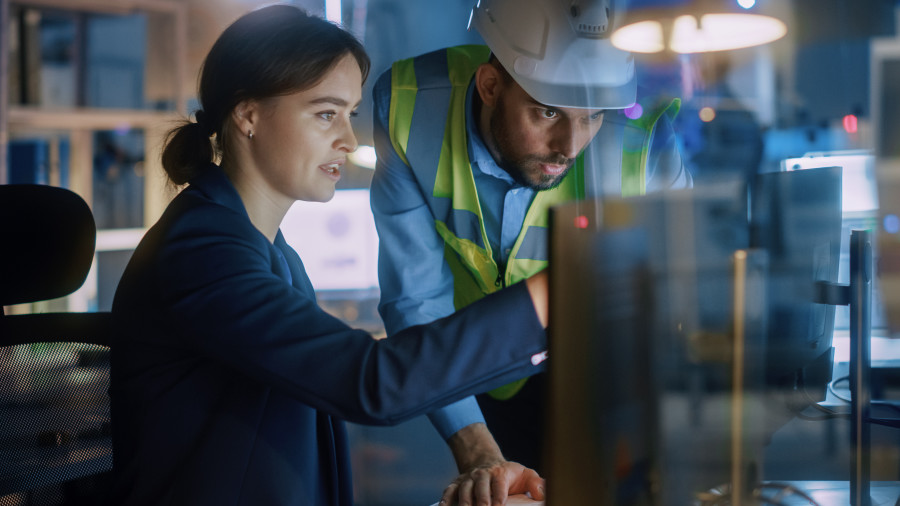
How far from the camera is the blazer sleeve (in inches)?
29.7

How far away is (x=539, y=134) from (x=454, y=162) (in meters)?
0.17

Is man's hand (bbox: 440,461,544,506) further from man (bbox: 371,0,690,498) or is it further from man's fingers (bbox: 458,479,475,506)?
man (bbox: 371,0,690,498)

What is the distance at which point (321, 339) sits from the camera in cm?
82

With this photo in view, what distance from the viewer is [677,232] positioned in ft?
1.78

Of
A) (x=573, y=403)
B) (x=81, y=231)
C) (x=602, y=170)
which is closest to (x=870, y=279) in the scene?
(x=573, y=403)

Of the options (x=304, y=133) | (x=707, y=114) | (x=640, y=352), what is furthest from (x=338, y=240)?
(x=640, y=352)

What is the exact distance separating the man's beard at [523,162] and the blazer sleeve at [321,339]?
621mm

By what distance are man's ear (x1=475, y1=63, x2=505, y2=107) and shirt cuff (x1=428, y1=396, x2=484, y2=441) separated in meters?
0.55

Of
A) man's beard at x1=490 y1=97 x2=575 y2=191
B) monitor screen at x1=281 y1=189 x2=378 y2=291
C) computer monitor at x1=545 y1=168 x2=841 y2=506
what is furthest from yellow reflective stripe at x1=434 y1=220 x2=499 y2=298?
monitor screen at x1=281 y1=189 x2=378 y2=291

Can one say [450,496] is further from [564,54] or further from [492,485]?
[564,54]

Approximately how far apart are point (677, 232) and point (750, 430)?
0.49ft

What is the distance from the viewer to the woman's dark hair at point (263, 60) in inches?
42.7

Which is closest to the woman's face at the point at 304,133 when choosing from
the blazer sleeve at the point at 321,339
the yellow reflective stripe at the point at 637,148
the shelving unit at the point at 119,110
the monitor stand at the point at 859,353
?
the blazer sleeve at the point at 321,339

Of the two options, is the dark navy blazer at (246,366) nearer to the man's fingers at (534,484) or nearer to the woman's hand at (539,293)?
the woman's hand at (539,293)
